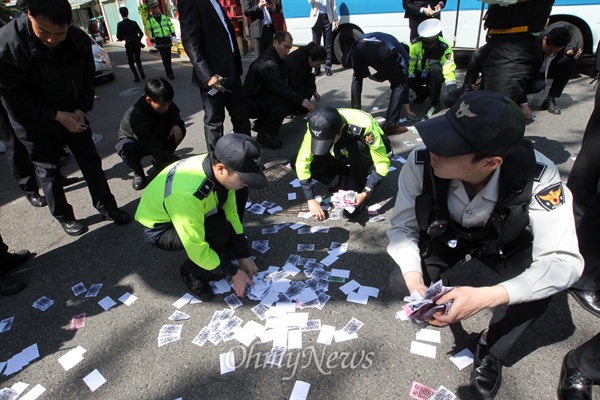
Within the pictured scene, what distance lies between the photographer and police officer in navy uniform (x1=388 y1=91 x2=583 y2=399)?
1426mm

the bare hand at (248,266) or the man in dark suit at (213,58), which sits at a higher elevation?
the man in dark suit at (213,58)

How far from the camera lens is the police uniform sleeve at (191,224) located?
2131 millimetres

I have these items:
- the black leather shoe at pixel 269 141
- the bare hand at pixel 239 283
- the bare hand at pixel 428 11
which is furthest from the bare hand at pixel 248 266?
the bare hand at pixel 428 11

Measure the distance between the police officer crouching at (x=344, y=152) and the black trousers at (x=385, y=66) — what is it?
146 centimetres

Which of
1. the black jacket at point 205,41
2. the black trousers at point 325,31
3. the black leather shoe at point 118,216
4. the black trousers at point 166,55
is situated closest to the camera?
the black jacket at point 205,41

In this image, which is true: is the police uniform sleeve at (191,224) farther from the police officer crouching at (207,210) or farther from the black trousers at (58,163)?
the black trousers at (58,163)

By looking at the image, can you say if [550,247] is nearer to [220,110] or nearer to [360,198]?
[360,198]

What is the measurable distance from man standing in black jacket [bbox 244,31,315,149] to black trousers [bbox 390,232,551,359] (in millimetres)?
2959

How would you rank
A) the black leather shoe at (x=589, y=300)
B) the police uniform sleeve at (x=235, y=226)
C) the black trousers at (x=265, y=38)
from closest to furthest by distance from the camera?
the black leather shoe at (x=589, y=300) < the police uniform sleeve at (x=235, y=226) < the black trousers at (x=265, y=38)

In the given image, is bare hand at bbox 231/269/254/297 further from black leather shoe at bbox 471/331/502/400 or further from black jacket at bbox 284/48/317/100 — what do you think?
black jacket at bbox 284/48/317/100

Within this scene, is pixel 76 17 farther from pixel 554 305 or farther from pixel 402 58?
pixel 554 305

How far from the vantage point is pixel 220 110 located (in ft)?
12.0

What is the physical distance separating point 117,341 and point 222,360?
69 centimetres

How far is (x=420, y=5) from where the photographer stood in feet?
19.2
